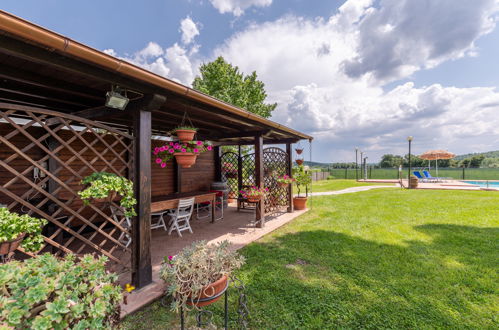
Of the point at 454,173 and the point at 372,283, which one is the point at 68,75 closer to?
the point at 372,283

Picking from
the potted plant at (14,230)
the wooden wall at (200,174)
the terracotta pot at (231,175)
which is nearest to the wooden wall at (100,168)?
the wooden wall at (200,174)

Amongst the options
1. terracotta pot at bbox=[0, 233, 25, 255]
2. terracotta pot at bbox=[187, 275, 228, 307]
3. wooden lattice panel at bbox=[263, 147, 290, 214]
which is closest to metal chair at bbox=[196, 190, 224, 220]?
wooden lattice panel at bbox=[263, 147, 290, 214]

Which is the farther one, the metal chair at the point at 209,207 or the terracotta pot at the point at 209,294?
the metal chair at the point at 209,207

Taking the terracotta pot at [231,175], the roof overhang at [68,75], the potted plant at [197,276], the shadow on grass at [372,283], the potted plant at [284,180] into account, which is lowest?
the shadow on grass at [372,283]

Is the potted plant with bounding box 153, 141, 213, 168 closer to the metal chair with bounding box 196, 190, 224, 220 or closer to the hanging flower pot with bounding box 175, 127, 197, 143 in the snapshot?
the hanging flower pot with bounding box 175, 127, 197, 143

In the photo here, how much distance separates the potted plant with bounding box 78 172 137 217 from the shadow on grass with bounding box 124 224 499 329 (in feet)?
3.73

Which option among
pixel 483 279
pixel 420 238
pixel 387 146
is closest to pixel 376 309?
pixel 483 279

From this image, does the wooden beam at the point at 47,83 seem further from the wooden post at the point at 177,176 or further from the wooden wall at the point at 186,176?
the wooden post at the point at 177,176

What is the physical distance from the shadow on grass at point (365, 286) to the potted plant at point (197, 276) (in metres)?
0.59

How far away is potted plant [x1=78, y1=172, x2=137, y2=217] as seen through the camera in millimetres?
1993

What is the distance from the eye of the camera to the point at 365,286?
255 cm

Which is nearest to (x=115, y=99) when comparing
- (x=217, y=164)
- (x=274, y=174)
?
(x=274, y=174)

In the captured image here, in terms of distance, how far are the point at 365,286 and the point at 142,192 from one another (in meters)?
2.79

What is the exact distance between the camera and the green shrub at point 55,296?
2.87ft
